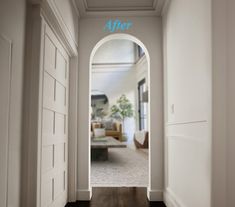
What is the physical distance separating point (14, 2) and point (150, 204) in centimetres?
Answer: 245

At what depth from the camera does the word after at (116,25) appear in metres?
3.13

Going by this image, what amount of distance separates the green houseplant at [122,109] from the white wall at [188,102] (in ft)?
21.3

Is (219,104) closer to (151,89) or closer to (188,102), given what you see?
(188,102)

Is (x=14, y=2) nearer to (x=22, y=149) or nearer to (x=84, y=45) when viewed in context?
(x=22, y=149)

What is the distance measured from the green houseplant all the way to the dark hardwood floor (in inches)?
234

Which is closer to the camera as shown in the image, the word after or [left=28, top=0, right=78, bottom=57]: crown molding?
[left=28, top=0, right=78, bottom=57]: crown molding

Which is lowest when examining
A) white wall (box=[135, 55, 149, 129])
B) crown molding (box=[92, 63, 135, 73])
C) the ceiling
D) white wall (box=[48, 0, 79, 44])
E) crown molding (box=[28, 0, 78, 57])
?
crown molding (box=[28, 0, 78, 57])

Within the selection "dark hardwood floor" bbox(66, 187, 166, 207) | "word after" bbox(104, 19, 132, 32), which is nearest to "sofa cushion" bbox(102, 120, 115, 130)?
"dark hardwood floor" bbox(66, 187, 166, 207)

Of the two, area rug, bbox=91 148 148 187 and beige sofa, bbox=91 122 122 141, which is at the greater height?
beige sofa, bbox=91 122 122 141

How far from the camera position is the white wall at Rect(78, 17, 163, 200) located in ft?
9.73

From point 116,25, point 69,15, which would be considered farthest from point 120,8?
point 69,15

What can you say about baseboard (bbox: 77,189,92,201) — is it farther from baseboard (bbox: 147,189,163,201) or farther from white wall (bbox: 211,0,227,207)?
white wall (bbox: 211,0,227,207)

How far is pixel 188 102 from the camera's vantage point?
200 centimetres

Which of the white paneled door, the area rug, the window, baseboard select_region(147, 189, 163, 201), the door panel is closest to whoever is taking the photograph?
the door panel
